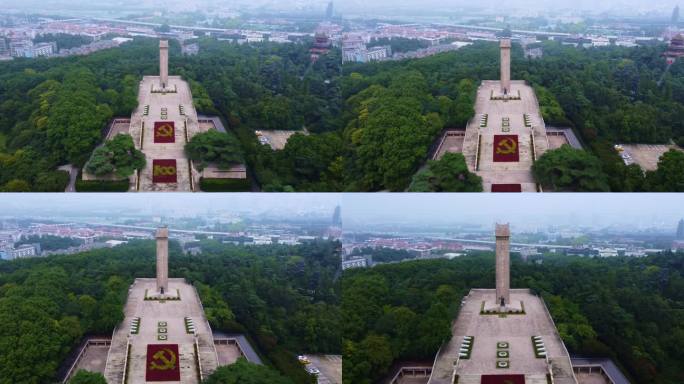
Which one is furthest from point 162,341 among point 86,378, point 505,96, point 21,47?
point 505,96

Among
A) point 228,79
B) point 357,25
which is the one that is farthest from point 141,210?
point 357,25

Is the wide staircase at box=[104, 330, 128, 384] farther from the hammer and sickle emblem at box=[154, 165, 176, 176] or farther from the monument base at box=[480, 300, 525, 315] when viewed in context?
the monument base at box=[480, 300, 525, 315]

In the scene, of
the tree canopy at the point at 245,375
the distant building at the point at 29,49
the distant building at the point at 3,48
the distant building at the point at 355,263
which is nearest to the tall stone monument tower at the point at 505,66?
the distant building at the point at 355,263

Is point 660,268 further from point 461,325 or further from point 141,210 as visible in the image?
point 141,210

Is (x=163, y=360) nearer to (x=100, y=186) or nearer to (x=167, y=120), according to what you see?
(x=100, y=186)

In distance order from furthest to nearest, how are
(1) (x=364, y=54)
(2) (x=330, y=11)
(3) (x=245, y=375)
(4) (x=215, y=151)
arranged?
(2) (x=330, y=11), (1) (x=364, y=54), (4) (x=215, y=151), (3) (x=245, y=375)
